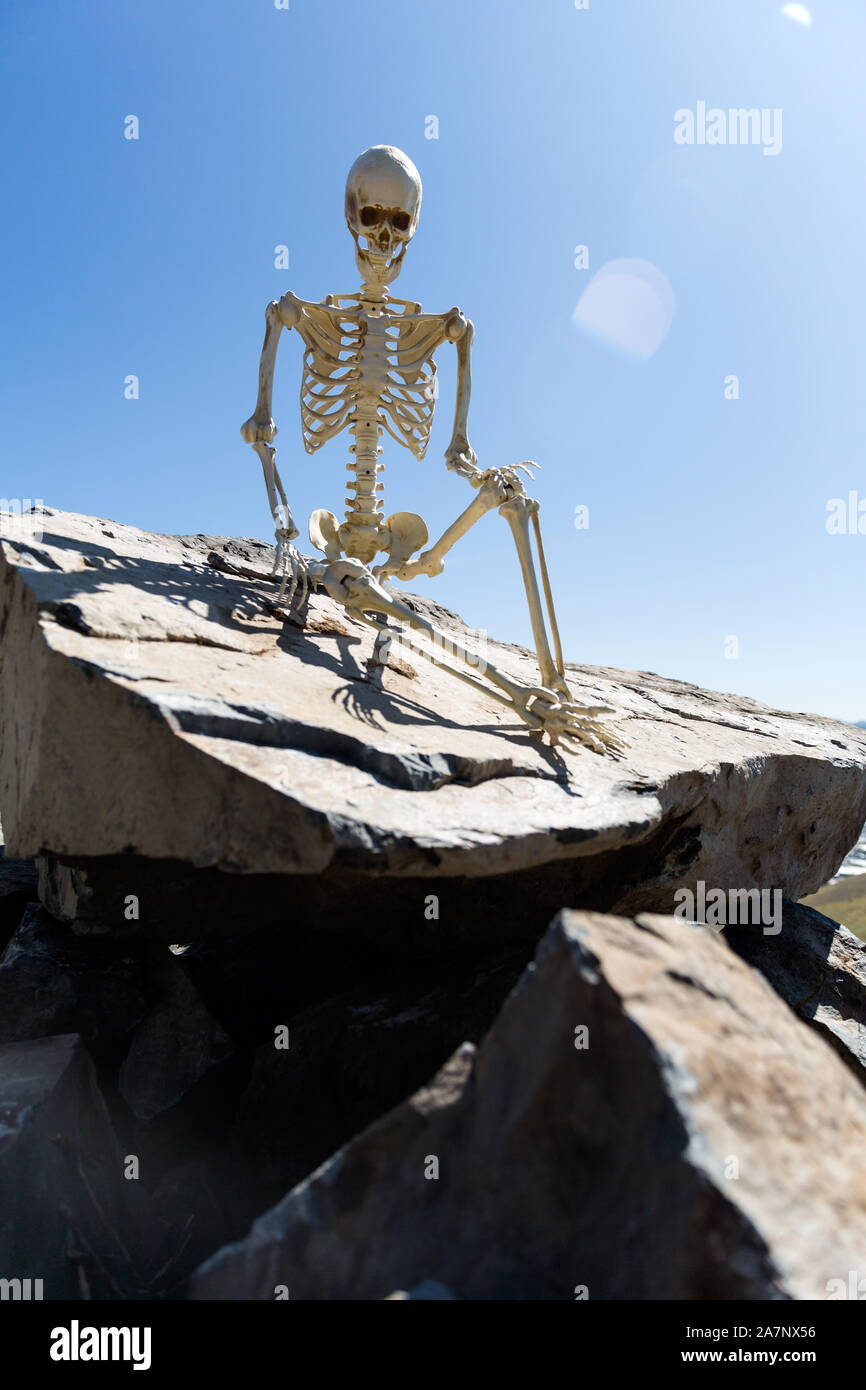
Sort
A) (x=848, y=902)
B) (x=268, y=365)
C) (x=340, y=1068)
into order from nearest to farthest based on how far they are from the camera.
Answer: (x=340, y=1068) < (x=268, y=365) < (x=848, y=902)

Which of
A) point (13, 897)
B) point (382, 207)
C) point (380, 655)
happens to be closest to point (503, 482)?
point (380, 655)

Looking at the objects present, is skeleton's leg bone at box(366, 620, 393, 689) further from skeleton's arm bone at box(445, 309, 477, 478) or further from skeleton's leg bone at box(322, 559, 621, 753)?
skeleton's arm bone at box(445, 309, 477, 478)

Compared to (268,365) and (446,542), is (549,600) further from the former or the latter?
(268,365)

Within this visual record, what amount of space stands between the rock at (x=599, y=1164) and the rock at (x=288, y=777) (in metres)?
0.86

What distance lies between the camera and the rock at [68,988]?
324 centimetres

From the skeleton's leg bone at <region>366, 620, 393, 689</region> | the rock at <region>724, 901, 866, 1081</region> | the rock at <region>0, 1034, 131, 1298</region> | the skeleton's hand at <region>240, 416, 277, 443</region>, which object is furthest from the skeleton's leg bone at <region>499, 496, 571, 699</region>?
the rock at <region>0, 1034, 131, 1298</region>

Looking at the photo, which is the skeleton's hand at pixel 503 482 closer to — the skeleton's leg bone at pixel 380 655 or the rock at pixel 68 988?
the skeleton's leg bone at pixel 380 655

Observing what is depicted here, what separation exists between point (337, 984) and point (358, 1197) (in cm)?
193

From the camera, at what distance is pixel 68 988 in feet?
11.0

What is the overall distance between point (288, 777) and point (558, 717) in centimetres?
141

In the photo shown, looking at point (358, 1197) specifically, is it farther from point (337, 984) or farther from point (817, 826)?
point (817, 826)

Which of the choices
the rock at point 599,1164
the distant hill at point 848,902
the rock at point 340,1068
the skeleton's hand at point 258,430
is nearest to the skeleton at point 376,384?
the skeleton's hand at point 258,430

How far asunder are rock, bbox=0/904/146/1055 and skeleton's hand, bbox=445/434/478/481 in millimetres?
2750
